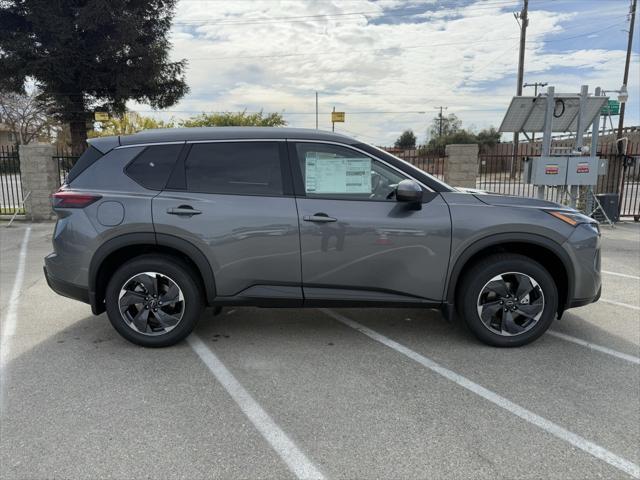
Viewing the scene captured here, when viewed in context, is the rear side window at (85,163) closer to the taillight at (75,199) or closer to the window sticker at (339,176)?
the taillight at (75,199)

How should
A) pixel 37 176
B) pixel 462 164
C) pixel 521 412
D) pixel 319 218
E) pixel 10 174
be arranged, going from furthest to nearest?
pixel 10 174 < pixel 37 176 < pixel 462 164 < pixel 319 218 < pixel 521 412

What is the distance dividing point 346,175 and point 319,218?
1.44ft

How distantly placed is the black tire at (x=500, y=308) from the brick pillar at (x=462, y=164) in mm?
8491

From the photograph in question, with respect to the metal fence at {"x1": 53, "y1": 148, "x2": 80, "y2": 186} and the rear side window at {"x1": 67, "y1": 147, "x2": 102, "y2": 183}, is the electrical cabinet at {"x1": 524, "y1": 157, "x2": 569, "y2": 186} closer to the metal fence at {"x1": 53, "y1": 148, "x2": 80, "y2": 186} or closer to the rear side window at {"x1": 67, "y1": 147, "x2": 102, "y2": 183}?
the rear side window at {"x1": 67, "y1": 147, "x2": 102, "y2": 183}

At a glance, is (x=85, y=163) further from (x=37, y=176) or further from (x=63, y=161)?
(x=63, y=161)

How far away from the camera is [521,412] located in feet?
10.0

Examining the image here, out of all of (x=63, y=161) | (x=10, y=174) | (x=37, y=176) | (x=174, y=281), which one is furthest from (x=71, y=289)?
(x=10, y=174)

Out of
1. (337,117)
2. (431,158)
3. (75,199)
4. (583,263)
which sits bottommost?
(583,263)

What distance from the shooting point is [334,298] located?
3934 mm

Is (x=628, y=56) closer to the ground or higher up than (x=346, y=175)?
higher up

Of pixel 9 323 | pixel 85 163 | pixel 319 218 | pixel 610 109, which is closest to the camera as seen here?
pixel 319 218

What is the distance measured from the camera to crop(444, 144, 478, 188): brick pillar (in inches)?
473

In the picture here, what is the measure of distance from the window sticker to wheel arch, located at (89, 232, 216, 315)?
106 centimetres

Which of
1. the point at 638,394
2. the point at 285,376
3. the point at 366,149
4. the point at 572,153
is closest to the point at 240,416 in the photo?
the point at 285,376
